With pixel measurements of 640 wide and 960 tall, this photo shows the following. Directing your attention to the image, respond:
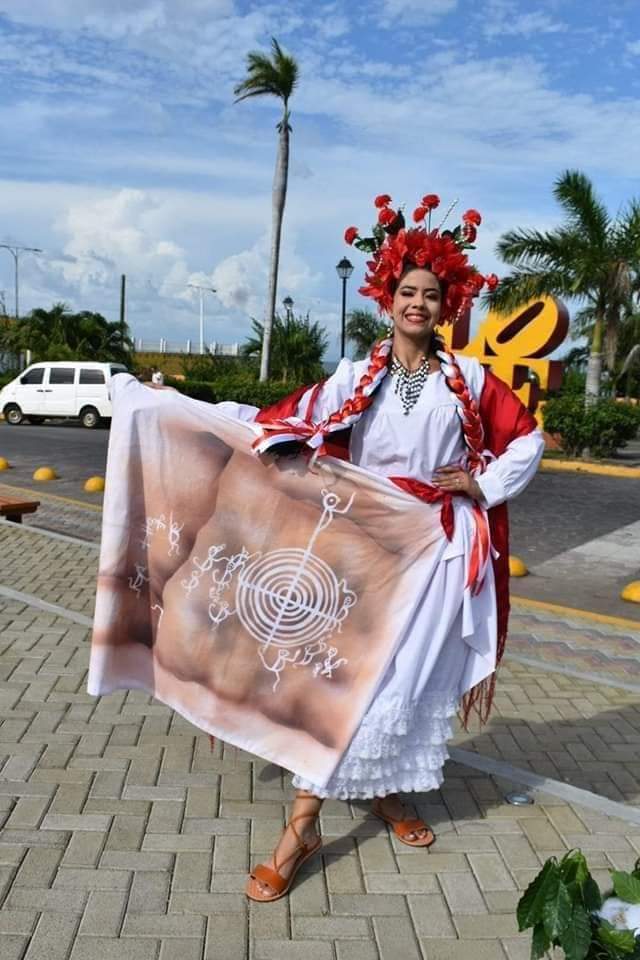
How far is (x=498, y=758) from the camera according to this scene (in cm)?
398

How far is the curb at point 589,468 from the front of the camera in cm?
1666

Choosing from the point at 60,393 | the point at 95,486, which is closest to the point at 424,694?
the point at 95,486

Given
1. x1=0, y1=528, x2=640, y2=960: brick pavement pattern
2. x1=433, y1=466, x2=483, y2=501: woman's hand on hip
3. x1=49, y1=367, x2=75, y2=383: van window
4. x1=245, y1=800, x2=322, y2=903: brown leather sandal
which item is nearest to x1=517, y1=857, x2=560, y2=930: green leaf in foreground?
x1=0, y1=528, x2=640, y2=960: brick pavement pattern

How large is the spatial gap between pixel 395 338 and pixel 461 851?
5.79 feet

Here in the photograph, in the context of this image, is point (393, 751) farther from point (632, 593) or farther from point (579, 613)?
point (632, 593)

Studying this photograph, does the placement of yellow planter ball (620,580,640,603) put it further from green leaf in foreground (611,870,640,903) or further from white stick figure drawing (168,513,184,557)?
green leaf in foreground (611,870,640,903)

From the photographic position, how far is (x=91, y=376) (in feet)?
77.5

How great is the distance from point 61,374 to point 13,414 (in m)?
1.80

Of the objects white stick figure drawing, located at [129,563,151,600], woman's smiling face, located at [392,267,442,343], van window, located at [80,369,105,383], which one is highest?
woman's smiling face, located at [392,267,442,343]

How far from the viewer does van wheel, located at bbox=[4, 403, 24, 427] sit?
24.2 metres

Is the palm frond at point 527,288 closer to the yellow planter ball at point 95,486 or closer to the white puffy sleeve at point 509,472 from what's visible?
the yellow planter ball at point 95,486

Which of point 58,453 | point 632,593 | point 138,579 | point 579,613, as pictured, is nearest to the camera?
point 138,579

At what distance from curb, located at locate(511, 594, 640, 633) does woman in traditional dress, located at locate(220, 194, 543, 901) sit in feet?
11.2

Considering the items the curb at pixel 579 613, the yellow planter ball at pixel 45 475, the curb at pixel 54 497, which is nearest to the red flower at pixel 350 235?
the curb at pixel 579 613
